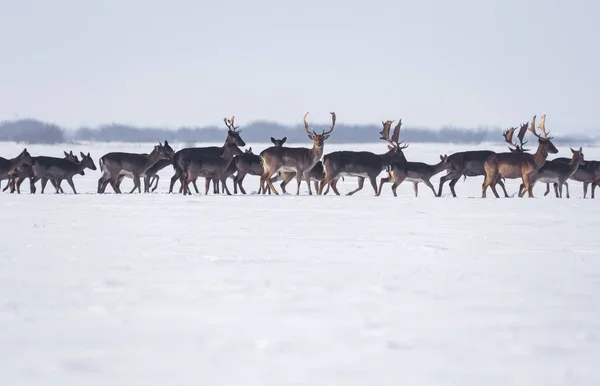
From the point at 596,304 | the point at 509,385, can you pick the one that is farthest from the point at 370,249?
the point at 509,385

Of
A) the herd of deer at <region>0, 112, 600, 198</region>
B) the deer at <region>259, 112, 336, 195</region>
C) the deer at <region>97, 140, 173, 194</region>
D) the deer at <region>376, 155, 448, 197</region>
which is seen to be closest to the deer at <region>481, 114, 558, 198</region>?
the herd of deer at <region>0, 112, 600, 198</region>

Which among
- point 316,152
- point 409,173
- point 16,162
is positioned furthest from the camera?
point 16,162

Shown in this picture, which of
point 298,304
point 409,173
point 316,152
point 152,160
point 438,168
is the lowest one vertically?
point 298,304

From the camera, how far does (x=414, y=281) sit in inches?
301

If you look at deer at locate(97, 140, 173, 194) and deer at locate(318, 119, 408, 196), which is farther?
deer at locate(97, 140, 173, 194)

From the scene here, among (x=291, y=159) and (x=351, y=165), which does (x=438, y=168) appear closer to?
(x=351, y=165)

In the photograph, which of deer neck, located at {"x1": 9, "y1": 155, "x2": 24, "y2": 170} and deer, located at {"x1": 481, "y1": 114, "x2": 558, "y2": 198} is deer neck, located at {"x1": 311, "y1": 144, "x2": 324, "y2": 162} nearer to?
deer, located at {"x1": 481, "y1": 114, "x2": 558, "y2": 198}

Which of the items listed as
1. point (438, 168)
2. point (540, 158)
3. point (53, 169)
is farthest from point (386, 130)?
point (53, 169)

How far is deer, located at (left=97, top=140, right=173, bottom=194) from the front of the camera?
2503 cm

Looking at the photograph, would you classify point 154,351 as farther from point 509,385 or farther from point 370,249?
point 370,249

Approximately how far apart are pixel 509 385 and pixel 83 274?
15.8ft

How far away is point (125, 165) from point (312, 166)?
5.39 metres

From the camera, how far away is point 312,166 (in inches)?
955

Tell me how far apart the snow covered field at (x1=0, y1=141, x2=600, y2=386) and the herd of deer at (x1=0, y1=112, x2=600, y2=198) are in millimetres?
10424
